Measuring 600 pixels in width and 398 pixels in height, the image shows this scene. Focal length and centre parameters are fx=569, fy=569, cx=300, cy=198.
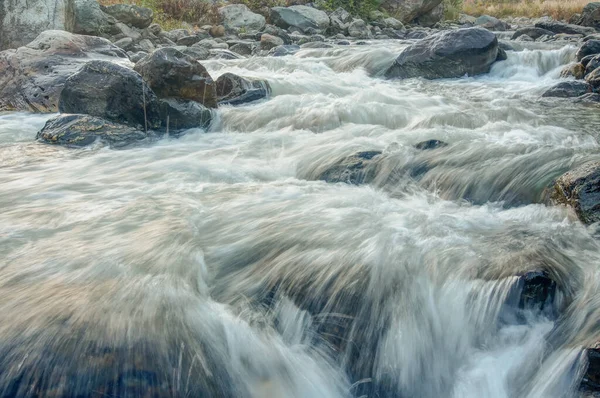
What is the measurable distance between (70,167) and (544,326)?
12.5 ft

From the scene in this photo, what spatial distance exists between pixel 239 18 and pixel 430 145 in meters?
11.2

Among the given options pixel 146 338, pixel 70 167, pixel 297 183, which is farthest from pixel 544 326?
pixel 70 167

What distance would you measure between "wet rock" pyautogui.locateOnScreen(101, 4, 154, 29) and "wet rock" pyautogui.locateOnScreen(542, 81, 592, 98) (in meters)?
9.07

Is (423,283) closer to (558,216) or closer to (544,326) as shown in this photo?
(544,326)

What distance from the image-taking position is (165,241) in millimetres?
3232

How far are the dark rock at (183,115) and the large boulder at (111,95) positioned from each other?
17 centimetres

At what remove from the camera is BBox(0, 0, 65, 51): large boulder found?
945 centimetres

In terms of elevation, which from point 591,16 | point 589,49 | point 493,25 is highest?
point 591,16

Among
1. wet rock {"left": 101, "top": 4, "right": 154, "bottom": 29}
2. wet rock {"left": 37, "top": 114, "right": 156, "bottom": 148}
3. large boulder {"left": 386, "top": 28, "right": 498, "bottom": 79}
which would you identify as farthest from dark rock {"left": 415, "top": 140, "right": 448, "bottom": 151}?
wet rock {"left": 101, "top": 4, "right": 154, "bottom": 29}

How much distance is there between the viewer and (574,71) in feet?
27.1

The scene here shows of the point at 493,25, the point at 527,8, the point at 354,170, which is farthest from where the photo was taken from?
the point at 527,8

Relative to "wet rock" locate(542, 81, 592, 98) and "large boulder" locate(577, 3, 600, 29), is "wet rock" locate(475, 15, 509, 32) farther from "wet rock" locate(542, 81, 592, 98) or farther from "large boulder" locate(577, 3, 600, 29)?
"wet rock" locate(542, 81, 592, 98)

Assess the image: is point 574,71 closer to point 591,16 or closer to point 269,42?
point 269,42

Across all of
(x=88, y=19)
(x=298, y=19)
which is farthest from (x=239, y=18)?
(x=88, y=19)
